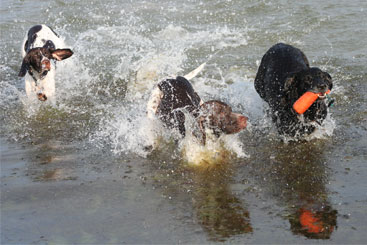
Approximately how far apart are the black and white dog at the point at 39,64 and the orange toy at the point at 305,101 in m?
3.39

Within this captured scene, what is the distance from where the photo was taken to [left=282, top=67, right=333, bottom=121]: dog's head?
5.58 m

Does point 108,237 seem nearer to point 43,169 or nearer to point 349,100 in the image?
point 43,169

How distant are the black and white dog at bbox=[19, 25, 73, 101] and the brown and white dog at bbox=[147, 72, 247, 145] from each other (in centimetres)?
189

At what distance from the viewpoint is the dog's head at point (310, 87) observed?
18.3ft

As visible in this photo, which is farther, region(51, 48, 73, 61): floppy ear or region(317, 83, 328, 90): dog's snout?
region(51, 48, 73, 61): floppy ear

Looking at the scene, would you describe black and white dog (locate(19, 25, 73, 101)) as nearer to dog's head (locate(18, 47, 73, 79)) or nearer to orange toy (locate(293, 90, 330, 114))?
dog's head (locate(18, 47, 73, 79))

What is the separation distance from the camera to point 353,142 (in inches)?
239

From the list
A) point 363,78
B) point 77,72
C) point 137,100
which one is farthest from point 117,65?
point 363,78

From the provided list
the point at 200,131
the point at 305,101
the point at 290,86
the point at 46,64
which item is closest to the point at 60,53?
the point at 46,64

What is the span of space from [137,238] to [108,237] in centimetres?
23

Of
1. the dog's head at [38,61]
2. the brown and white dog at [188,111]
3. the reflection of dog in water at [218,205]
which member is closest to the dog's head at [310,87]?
the brown and white dog at [188,111]

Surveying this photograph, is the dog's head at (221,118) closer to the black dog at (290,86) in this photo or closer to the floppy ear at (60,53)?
the black dog at (290,86)

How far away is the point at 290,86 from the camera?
5941 mm

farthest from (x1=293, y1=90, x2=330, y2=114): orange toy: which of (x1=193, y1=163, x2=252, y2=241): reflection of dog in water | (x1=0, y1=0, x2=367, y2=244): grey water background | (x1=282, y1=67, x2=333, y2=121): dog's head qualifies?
(x1=193, y1=163, x2=252, y2=241): reflection of dog in water
